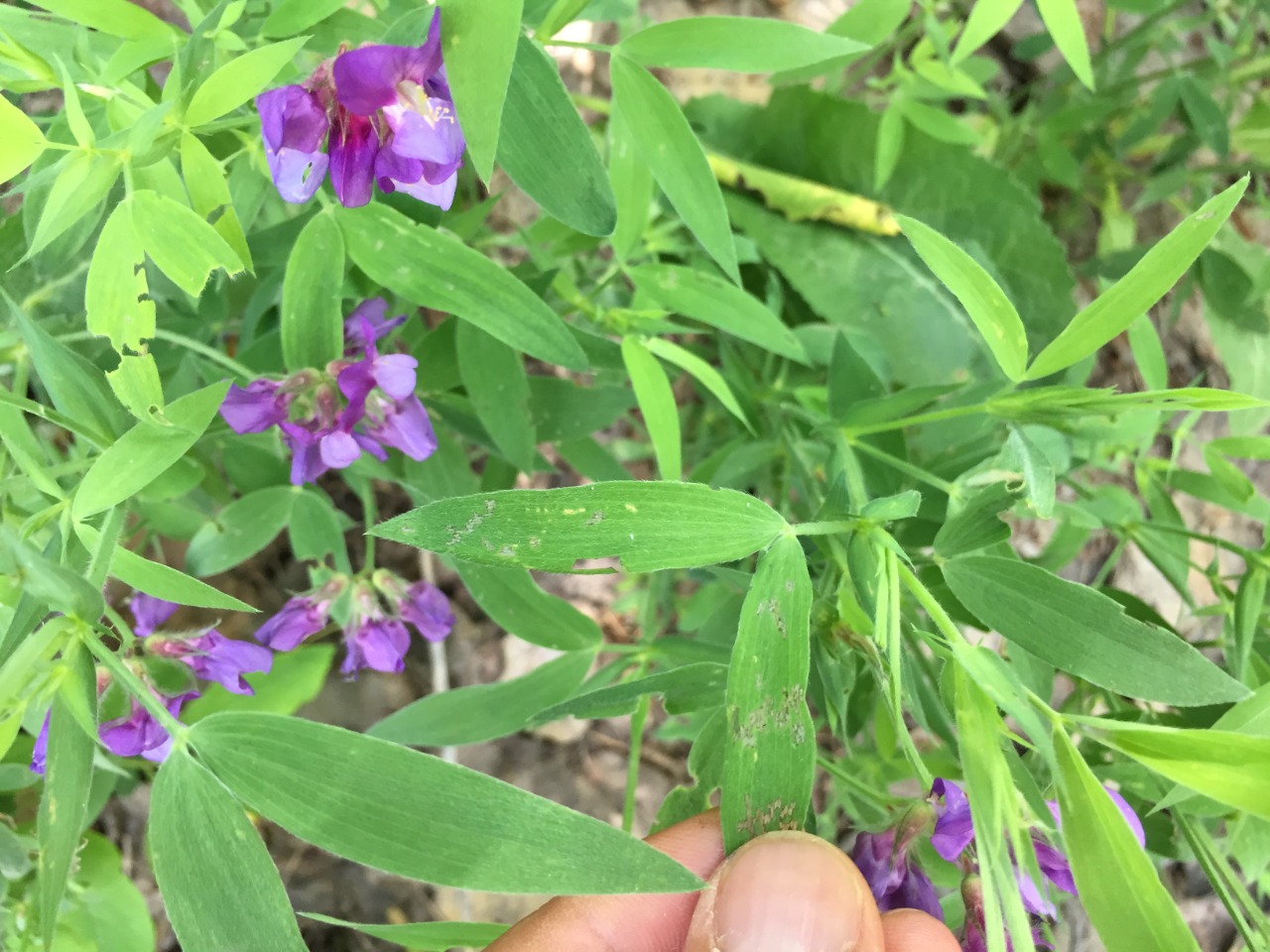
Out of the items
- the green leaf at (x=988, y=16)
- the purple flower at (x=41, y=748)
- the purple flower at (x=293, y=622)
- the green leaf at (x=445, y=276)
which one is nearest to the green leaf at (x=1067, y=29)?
the green leaf at (x=988, y=16)

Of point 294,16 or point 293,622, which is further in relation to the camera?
point 293,622

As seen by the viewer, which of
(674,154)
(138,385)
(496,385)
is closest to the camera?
(138,385)

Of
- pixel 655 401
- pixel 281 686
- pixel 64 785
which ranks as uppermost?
pixel 655 401

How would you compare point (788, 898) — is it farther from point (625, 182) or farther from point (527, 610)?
point (625, 182)

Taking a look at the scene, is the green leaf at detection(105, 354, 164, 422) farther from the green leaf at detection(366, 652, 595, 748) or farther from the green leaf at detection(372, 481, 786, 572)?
the green leaf at detection(366, 652, 595, 748)

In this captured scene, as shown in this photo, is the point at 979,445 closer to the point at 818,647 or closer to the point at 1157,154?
the point at 818,647

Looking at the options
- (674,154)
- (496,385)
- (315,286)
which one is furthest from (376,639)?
(674,154)

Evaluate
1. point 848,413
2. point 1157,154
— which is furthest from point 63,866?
point 1157,154

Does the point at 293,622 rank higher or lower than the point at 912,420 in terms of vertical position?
lower
